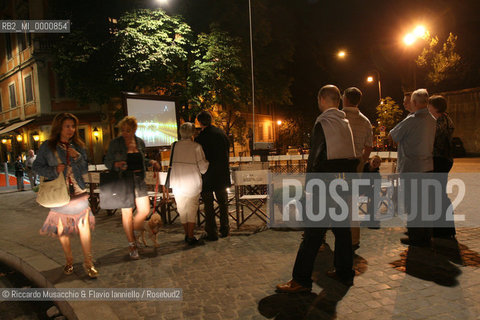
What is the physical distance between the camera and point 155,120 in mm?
10484

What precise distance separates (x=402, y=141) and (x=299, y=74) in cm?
2972

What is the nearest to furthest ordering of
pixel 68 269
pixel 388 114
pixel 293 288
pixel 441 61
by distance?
pixel 293 288 < pixel 68 269 < pixel 388 114 < pixel 441 61

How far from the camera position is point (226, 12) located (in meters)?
19.7

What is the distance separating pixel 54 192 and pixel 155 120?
6821 millimetres

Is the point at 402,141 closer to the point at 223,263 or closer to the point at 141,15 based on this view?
the point at 223,263

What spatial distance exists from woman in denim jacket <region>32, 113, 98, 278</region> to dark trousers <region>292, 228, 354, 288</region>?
2430mm

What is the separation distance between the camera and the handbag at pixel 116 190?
434 cm

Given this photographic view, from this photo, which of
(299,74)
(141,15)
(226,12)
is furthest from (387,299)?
(299,74)

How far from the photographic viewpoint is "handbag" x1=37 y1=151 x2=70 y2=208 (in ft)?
12.7

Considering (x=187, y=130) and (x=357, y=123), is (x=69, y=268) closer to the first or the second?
(x=187, y=130)

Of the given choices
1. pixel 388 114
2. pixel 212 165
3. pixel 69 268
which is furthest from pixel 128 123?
pixel 388 114

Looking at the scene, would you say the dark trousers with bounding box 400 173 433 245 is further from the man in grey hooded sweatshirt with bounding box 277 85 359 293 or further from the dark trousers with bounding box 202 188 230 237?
the dark trousers with bounding box 202 188 230 237

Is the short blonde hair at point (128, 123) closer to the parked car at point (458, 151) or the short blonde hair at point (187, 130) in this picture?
the short blonde hair at point (187, 130)

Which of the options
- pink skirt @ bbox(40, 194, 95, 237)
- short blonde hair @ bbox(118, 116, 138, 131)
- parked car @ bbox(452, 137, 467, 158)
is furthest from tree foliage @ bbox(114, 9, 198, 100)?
pink skirt @ bbox(40, 194, 95, 237)
